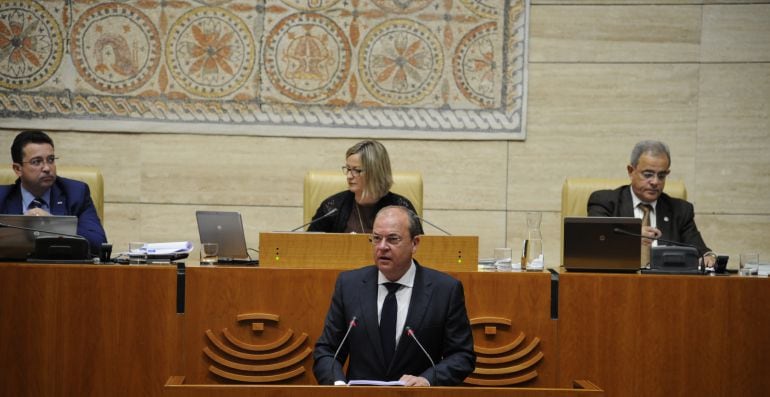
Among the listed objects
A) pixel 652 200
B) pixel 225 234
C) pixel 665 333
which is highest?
pixel 652 200

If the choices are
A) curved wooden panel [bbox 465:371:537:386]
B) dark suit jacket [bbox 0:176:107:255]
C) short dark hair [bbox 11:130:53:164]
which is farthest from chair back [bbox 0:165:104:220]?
curved wooden panel [bbox 465:371:537:386]

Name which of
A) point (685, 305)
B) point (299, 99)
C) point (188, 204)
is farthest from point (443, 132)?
point (685, 305)

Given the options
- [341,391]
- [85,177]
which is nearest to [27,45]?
[85,177]

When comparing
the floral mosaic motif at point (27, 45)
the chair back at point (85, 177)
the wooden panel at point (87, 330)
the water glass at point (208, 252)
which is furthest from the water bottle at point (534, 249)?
the floral mosaic motif at point (27, 45)

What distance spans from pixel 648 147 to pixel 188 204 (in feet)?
9.76

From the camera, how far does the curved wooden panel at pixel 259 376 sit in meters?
3.48

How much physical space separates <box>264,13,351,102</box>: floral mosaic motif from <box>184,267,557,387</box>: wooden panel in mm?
2265

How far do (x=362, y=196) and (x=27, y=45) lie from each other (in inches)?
105

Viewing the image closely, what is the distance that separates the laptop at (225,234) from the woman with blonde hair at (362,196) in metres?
0.65

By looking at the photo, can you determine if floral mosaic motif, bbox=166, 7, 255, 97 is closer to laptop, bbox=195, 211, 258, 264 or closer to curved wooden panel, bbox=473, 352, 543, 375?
laptop, bbox=195, 211, 258, 264

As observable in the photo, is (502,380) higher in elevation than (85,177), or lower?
lower

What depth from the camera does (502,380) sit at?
3.49 meters

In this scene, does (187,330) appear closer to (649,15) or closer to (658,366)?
(658,366)

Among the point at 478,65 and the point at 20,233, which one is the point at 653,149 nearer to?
the point at 478,65
